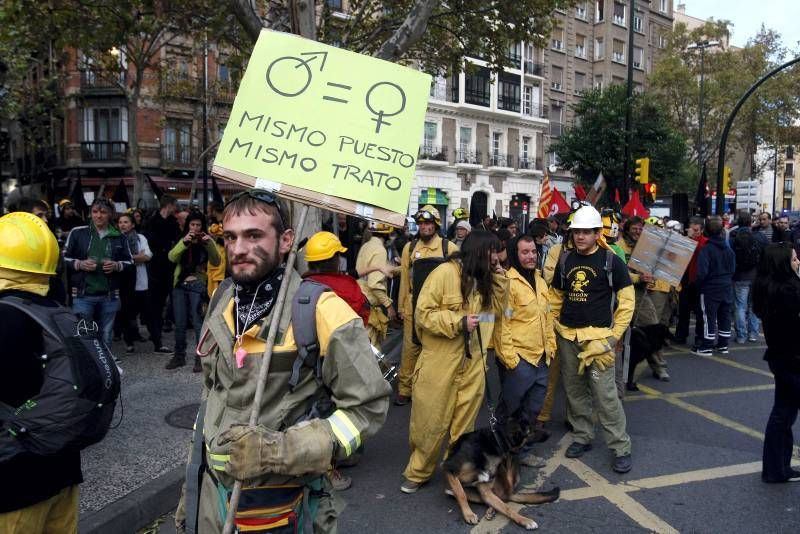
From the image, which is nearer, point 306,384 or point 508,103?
point 306,384

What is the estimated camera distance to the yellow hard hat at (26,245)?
7.55 feet

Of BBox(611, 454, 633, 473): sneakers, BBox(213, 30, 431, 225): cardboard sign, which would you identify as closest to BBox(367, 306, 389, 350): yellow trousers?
BBox(611, 454, 633, 473): sneakers

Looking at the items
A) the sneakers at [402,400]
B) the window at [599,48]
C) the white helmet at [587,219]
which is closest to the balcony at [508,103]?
the window at [599,48]

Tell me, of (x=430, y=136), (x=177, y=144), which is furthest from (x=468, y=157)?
(x=177, y=144)

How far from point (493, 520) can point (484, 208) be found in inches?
1380

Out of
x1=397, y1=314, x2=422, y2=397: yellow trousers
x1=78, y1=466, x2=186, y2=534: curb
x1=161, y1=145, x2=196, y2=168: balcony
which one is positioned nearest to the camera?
x1=78, y1=466, x2=186, y2=534: curb

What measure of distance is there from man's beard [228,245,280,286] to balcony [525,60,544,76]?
136ft

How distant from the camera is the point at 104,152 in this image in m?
30.2

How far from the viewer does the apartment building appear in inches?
1663

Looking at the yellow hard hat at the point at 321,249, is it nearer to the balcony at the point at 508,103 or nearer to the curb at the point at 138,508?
the curb at the point at 138,508

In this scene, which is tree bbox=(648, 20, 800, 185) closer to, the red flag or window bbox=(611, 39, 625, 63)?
window bbox=(611, 39, 625, 63)

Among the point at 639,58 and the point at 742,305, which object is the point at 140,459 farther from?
the point at 639,58

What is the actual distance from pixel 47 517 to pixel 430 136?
34.7 m

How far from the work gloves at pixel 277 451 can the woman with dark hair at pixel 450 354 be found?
2.38 m
